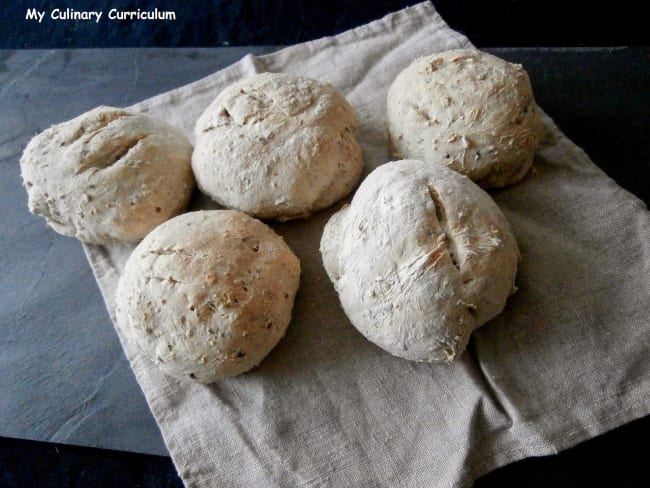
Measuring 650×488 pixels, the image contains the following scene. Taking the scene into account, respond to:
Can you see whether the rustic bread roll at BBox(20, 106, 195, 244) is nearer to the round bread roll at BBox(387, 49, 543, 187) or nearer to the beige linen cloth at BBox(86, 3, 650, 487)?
the beige linen cloth at BBox(86, 3, 650, 487)

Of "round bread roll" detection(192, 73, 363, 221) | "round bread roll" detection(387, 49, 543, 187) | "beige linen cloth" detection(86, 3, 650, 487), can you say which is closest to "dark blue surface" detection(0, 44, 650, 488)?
"beige linen cloth" detection(86, 3, 650, 487)

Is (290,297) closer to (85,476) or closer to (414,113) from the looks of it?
(414,113)

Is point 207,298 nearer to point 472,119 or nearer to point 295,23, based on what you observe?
point 472,119

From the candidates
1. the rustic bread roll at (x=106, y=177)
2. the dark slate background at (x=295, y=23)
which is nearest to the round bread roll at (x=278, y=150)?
the rustic bread roll at (x=106, y=177)

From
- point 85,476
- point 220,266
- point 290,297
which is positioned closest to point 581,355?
point 290,297

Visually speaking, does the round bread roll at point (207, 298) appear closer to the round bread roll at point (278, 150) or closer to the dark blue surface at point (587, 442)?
the round bread roll at point (278, 150)

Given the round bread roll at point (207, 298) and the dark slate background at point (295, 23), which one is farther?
the dark slate background at point (295, 23)
